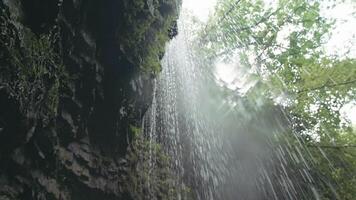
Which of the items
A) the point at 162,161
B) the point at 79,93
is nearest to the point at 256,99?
the point at 162,161

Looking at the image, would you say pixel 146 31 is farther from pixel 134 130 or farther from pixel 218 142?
pixel 218 142

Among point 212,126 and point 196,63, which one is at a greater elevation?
point 196,63

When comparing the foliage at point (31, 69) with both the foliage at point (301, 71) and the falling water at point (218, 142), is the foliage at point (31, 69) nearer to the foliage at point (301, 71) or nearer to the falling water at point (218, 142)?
the falling water at point (218, 142)

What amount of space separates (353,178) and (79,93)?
973cm

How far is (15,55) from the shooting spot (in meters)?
3.42

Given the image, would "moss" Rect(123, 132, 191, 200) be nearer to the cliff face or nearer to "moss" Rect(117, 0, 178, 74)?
the cliff face

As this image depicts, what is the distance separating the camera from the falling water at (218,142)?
7886mm

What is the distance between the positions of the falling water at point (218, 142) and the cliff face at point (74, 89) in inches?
77.9

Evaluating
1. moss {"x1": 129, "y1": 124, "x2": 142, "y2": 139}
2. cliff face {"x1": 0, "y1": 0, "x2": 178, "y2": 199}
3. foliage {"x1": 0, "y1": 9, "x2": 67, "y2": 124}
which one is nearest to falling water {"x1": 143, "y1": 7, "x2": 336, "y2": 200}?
moss {"x1": 129, "y1": 124, "x2": 142, "y2": 139}

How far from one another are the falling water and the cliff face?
6.49 feet

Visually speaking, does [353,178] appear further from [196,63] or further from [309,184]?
[196,63]

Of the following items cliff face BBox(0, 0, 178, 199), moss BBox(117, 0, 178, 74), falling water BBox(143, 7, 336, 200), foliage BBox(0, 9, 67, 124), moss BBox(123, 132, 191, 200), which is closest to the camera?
foliage BBox(0, 9, 67, 124)

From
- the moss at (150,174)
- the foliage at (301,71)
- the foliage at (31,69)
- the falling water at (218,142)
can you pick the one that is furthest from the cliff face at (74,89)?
the foliage at (301,71)

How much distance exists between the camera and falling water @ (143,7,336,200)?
7.89 metres
